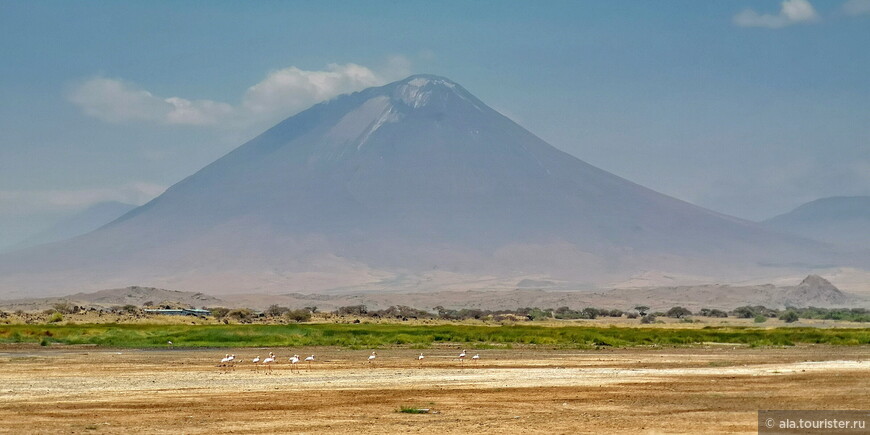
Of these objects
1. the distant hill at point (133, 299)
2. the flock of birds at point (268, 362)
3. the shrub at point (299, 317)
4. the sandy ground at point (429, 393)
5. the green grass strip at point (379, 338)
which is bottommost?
the sandy ground at point (429, 393)

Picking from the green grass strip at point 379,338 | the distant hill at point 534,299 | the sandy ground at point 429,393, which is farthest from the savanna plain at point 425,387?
the distant hill at point 534,299

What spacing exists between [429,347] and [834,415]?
1364 inches

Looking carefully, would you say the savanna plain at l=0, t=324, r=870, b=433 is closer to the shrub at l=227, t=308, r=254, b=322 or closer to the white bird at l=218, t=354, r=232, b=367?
the white bird at l=218, t=354, r=232, b=367

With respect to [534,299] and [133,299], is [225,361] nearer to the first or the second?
[133,299]

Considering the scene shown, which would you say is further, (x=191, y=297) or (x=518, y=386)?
(x=191, y=297)

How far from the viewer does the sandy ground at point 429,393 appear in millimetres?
24781

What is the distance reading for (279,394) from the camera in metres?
31.5

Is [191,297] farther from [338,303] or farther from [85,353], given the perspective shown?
[85,353]

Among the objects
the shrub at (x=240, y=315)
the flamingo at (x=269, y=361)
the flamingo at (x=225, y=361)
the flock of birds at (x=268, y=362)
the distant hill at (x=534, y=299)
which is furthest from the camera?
the distant hill at (x=534, y=299)

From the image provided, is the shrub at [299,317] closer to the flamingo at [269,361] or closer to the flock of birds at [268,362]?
the flock of birds at [268,362]

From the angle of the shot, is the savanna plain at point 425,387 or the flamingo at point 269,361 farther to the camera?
the flamingo at point 269,361

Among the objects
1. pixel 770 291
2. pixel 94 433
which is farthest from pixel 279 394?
pixel 770 291

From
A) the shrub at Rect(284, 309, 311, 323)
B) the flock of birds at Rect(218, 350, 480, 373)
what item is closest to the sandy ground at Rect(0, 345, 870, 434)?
the flock of birds at Rect(218, 350, 480, 373)

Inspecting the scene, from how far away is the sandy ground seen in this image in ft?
81.3
